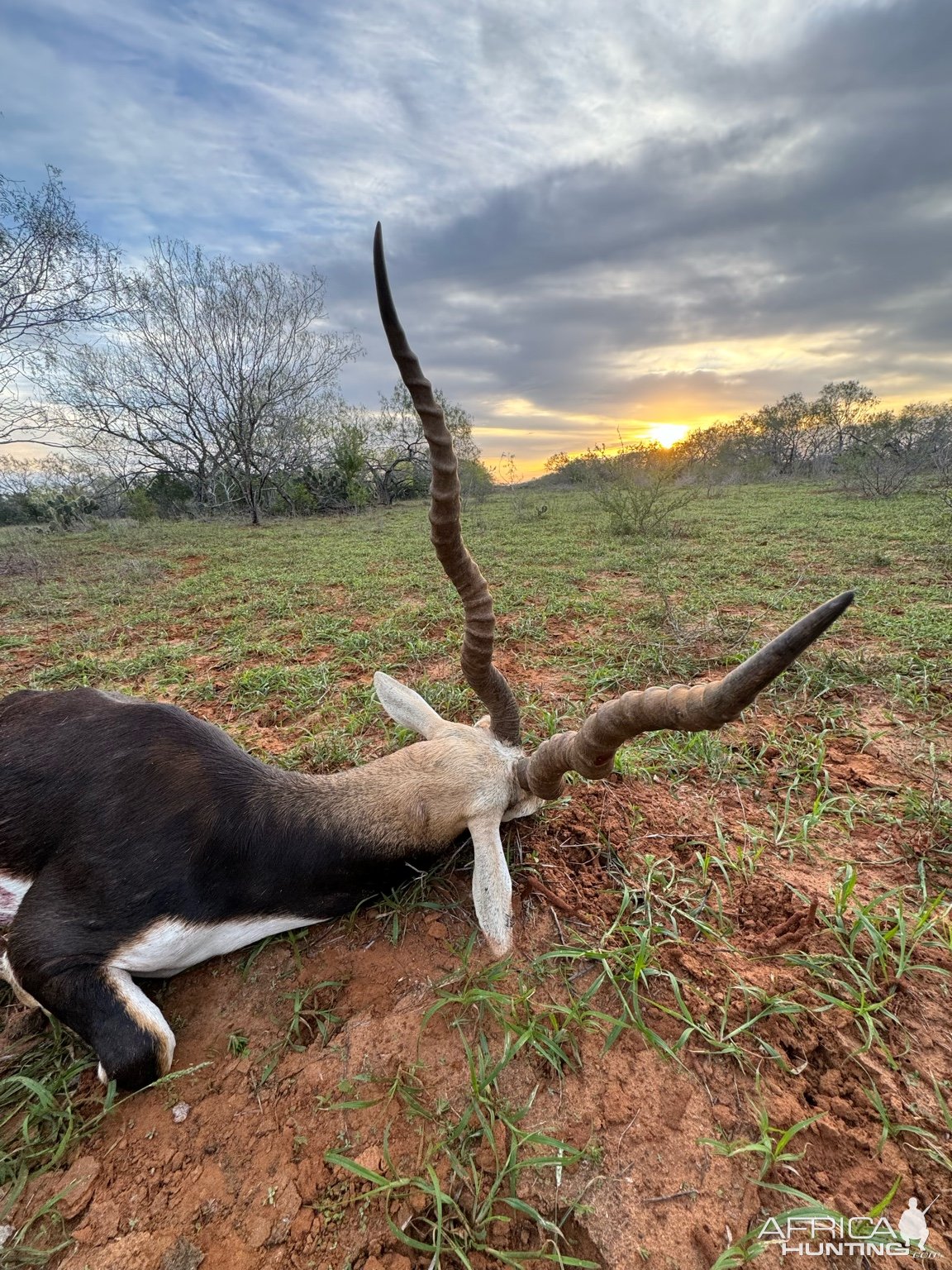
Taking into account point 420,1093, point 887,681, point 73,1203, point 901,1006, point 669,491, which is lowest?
point 73,1203

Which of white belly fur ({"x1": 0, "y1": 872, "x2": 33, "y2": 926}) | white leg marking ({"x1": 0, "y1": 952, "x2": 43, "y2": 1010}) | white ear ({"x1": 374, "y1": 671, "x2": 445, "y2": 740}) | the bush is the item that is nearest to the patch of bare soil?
white leg marking ({"x1": 0, "y1": 952, "x2": 43, "y2": 1010})

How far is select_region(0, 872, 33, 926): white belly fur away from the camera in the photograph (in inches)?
83.7

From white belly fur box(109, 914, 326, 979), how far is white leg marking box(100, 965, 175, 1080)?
3cm

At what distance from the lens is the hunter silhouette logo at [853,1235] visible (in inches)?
48.9

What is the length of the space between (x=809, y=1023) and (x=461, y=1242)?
1215 mm

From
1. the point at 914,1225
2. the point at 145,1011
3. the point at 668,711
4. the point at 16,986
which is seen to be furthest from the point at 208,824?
the point at 914,1225

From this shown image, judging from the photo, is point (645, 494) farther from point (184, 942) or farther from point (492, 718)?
point (184, 942)

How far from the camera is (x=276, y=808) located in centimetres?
221

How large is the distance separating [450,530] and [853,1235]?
217 cm

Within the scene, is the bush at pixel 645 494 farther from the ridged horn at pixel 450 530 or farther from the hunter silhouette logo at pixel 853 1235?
the hunter silhouette logo at pixel 853 1235

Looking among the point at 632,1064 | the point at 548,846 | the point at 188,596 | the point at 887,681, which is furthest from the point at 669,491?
the point at 632,1064

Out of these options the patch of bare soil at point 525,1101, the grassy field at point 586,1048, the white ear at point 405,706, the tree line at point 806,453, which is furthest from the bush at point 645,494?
the patch of bare soil at point 525,1101

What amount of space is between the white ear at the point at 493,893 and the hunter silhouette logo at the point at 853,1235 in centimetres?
96

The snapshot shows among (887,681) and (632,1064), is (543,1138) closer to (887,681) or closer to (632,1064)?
(632,1064)
